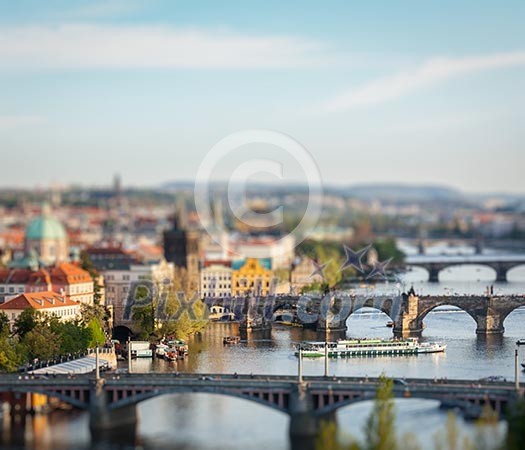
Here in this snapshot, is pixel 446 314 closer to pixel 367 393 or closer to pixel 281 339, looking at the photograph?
pixel 281 339

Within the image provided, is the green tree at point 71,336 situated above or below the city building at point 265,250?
below

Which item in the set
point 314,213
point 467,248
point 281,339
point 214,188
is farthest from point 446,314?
point 314,213

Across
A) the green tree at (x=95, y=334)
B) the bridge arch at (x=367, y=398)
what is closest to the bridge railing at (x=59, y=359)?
the green tree at (x=95, y=334)

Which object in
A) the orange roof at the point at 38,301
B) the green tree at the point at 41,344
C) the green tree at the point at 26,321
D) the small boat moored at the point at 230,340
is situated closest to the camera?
the green tree at the point at 41,344

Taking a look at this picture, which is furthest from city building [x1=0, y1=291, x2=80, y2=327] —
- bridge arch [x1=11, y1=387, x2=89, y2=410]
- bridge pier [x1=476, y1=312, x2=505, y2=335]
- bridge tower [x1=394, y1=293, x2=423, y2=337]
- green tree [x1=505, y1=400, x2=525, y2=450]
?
green tree [x1=505, y1=400, x2=525, y2=450]

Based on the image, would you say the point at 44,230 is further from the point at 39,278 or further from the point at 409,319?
the point at 409,319

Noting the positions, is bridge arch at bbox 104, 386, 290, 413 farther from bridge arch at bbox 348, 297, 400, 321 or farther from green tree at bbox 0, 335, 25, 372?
bridge arch at bbox 348, 297, 400, 321

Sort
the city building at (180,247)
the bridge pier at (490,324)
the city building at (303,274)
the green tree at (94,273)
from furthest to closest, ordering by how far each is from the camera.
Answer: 1. the city building at (180,247)
2. the city building at (303,274)
3. the green tree at (94,273)
4. the bridge pier at (490,324)

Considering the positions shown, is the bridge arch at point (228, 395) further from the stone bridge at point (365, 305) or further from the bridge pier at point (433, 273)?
the bridge pier at point (433, 273)
